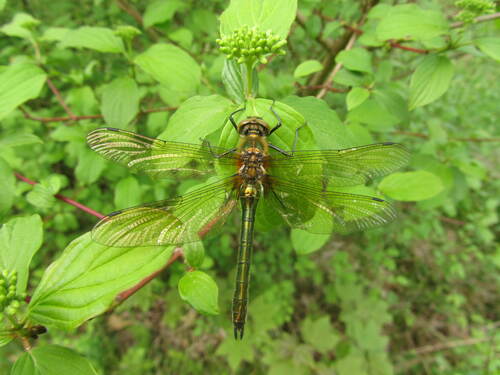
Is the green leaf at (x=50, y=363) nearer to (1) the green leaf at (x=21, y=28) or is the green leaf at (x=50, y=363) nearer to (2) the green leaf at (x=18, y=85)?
(2) the green leaf at (x=18, y=85)

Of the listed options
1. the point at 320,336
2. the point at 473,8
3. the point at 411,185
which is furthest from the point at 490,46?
the point at 320,336

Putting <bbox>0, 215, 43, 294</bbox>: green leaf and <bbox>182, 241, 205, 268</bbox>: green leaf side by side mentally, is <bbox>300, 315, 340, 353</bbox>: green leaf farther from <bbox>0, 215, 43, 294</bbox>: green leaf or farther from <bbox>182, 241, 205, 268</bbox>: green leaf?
<bbox>0, 215, 43, 294</bbox>: green leaf

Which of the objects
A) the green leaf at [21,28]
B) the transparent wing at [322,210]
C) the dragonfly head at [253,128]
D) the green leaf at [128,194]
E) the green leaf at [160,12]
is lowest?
the transparent wing at [322,210]

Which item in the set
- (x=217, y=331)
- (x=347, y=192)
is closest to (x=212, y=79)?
(x=347, y=192)

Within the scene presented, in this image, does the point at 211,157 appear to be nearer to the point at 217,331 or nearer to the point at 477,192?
the point at 217,331

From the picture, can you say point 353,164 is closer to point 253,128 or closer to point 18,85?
point 253,128

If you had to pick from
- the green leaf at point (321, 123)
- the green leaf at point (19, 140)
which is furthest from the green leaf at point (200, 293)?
the green leaf at point (19, 140)
